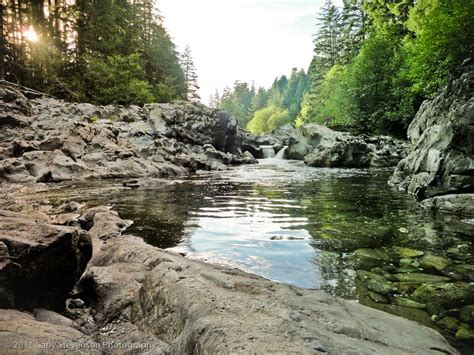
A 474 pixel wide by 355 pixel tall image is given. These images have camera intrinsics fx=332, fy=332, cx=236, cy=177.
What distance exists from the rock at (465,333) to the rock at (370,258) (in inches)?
58.0

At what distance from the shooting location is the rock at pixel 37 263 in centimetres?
254

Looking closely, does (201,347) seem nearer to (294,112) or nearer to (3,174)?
(3,174)

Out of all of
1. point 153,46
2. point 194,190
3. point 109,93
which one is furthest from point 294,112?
point 194,190

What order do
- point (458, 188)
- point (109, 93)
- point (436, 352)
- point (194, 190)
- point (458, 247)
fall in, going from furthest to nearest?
point (109, 93)
point (194, 190)
point (458, 188)
point (458, 247)
point (436, 352)

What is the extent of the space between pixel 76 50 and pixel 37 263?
115 ft

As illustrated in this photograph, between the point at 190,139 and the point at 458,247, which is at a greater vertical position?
the point at 190,139

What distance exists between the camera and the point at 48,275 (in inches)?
112

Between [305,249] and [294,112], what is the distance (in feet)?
273

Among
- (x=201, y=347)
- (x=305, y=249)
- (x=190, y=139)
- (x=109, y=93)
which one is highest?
(x=109, y=93)

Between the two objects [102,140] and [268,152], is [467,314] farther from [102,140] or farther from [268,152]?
[268,152]

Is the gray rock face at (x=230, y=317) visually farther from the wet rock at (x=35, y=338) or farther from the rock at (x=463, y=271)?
the rock at (x=463, y=271)

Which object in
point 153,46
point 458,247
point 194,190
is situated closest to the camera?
point 458,247

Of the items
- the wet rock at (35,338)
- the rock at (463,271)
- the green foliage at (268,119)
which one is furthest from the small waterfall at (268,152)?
the green foliage at (268,119)

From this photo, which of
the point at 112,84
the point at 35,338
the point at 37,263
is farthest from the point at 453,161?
the point at 112,84
